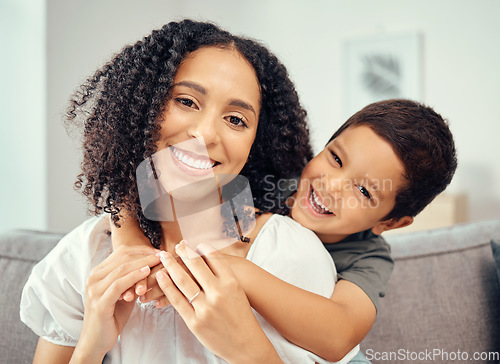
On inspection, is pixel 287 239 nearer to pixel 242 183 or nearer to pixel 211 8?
pixel 242 183

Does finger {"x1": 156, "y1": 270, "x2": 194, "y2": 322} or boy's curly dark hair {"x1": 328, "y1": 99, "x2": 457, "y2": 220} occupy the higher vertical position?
boy's curly dark hair {"x1": 328, "y1": 99, "x2": 457, "y2": 220}

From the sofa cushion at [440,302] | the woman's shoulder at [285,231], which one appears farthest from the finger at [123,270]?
the sofa cushion at [440,302]

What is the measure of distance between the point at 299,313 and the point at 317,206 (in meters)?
0.37

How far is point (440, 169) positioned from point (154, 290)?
0.67 metres

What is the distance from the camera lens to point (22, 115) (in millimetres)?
3070

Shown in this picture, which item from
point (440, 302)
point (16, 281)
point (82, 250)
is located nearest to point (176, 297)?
point (82, 250)

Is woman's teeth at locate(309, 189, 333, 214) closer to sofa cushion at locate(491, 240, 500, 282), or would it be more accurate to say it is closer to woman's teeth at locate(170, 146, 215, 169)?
woman's teeth at locate(170, 146, 215, 169)

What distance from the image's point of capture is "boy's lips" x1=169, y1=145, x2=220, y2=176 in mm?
784

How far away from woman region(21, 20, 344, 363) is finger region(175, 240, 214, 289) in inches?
2.5

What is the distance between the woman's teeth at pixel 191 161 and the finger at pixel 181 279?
16 centimetres

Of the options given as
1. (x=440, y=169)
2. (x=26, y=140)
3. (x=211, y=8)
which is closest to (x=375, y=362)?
(x=440, y=169)

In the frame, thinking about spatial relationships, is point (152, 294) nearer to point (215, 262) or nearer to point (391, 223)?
point (215, 262)

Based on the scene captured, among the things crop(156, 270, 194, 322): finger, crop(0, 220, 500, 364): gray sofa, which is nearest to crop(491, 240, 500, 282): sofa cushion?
crop(0, 220, 500, 364): gray sofa

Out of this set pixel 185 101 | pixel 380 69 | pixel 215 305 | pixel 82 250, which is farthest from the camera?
pixel 380 69
